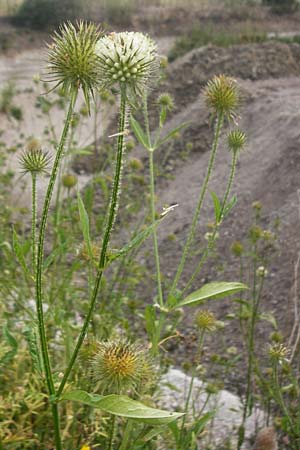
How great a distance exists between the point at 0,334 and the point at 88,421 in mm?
715

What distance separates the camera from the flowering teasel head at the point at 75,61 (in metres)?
1.39

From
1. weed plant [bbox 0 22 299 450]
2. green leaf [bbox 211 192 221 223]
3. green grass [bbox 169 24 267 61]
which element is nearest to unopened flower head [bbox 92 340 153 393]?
weed plant [bbox 0 22 299 450]

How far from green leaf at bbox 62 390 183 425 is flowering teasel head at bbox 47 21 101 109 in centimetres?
66

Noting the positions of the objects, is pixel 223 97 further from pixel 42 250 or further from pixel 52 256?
pixel 42 250

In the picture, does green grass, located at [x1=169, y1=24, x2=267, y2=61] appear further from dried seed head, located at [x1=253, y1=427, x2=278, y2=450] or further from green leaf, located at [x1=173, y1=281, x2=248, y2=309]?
green leaf, located at [x1=173, y1=281, x2=248, y2=309]

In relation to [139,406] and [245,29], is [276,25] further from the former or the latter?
[139,406]

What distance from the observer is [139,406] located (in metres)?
1.38

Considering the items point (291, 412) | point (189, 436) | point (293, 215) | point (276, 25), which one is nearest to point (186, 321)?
point (293, 215)

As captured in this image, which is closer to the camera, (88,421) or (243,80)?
(88,421)

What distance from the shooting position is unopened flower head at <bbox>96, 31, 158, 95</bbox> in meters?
1.40

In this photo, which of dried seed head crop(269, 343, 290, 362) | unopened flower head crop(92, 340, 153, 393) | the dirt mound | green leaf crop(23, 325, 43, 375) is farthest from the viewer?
the dirt mound

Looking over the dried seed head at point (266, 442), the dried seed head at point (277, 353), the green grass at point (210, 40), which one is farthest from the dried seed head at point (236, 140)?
the green grass at point (210, 40)

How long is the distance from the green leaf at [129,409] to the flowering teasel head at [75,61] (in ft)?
2.15

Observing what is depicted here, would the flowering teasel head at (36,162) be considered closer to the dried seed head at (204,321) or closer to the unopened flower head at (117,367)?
the unopened flower head at (117,367)
